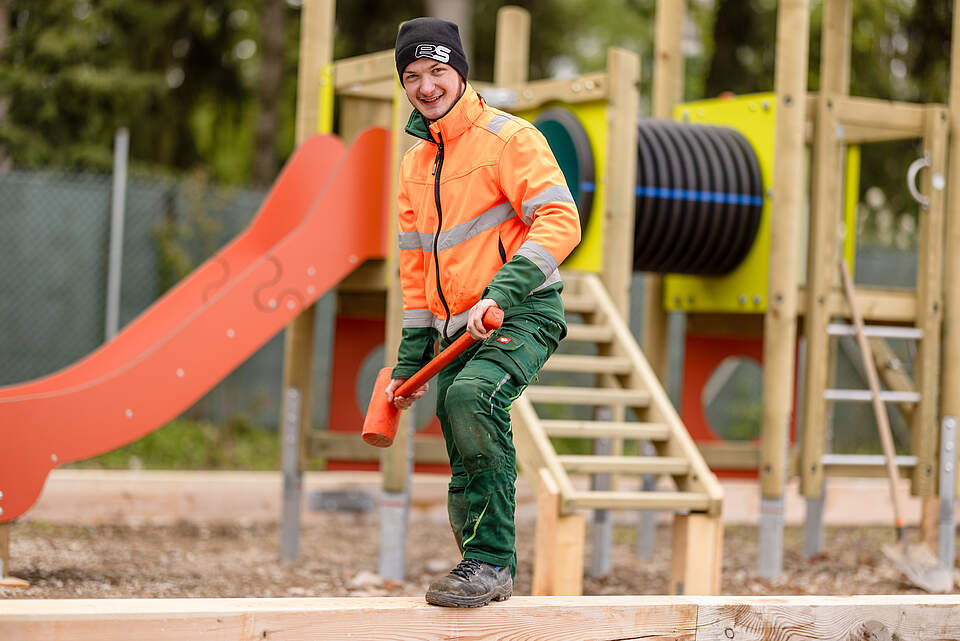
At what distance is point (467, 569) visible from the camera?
3.33 m

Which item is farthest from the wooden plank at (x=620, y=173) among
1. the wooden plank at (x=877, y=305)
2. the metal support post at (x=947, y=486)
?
the metal support post at (x=947, y=486)

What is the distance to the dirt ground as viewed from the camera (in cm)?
542

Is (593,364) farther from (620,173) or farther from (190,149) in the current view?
(190,149)

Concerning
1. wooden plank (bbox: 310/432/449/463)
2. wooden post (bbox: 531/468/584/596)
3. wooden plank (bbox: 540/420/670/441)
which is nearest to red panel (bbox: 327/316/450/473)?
wooden plank (bbox: 310/432/449/463)

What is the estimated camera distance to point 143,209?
32.5 ft

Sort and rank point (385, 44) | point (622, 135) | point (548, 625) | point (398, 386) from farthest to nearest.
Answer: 1. point (385, 44)
2. point (622, 135)
3. point (398, 386)
4. point (548, 625)

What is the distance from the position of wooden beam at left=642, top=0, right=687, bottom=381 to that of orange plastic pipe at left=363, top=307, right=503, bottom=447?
4.27m

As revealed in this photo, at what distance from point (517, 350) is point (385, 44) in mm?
12557

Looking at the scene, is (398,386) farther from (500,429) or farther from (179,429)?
(179,429)

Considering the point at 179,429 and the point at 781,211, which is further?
the point at 179,429

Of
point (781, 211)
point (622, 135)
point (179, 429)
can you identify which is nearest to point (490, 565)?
point (622, 135)

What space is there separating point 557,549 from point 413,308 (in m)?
1.73

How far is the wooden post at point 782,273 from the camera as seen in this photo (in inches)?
253

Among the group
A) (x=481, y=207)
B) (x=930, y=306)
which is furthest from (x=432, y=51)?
(x=930, y=306)
